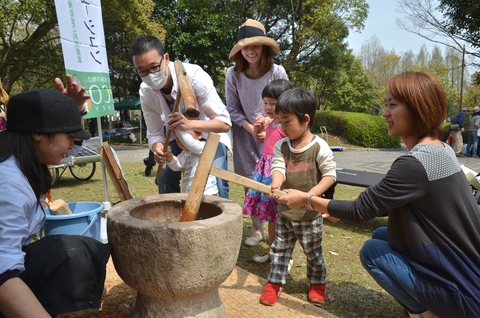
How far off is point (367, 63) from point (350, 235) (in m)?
45.6

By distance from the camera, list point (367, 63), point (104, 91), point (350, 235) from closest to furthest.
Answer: point (350, 235) → point (104, 91) → point (367, 63)

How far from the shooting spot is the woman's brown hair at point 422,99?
190 centimetres

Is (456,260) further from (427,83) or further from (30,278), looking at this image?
(30,278)

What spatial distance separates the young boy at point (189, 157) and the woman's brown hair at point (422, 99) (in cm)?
143

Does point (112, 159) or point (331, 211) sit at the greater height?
point (112, 159)

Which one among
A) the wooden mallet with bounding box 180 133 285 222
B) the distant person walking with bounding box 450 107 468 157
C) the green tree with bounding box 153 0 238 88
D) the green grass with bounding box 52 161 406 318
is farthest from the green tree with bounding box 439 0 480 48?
the wooden mallet with bounding box 180 133 285 222

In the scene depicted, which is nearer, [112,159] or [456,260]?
[456,260]

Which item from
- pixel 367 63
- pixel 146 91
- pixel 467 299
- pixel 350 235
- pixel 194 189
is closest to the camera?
pixel 467 299

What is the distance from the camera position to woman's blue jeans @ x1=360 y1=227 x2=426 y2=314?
6.48 ft

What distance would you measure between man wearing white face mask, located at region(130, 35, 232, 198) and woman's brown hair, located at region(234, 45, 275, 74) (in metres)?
0.48

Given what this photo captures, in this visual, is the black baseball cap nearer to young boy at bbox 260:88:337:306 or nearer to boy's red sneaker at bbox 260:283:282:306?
young boy at bbox 260:88:337:306

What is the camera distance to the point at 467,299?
1786 mm

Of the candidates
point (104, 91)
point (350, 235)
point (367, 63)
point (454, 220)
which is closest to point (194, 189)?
point (454, 220)

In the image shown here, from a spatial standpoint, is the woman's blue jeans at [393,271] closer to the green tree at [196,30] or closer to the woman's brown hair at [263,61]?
the woman's brown hair at [263,61]
